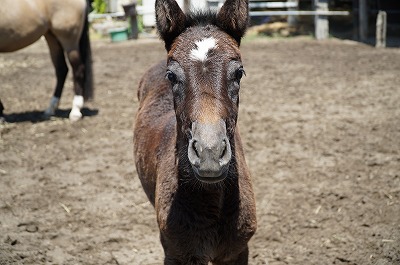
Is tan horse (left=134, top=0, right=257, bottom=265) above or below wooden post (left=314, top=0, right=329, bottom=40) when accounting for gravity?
above

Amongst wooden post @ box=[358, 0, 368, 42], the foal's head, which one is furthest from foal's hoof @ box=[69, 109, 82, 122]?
wooden post @ box=[358, 0, 368, 42]

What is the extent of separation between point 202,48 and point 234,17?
36cm

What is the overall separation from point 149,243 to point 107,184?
4.40 ft

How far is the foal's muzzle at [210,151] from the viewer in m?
2.36

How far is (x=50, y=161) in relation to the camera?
19.5 feet

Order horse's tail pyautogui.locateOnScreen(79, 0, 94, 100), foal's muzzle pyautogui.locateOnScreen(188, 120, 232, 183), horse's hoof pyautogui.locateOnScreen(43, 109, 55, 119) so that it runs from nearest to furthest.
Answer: foal's muzzle pyautogui.locateOnScreen(188, 120, 232, 183)
horse's hoof pyautogui.locateOnScreen(43, 109, 55, 119)
horse's tail pyautogui.locateOnScreen(79, 0, 94, 100)

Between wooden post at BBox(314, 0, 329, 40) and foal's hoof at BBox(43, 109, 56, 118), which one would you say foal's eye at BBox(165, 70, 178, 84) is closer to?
foal's hoof at BBox(43, 109, 56, 118)

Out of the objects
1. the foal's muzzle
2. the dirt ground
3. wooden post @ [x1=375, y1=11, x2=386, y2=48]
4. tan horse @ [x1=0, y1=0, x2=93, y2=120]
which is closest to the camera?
the foal's muzzle

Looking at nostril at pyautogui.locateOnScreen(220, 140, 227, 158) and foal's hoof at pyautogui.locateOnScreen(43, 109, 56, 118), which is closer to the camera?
nostril at pyautogui.locateOnScreen(220, 140, 227, 158)

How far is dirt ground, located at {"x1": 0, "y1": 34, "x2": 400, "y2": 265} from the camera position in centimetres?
407

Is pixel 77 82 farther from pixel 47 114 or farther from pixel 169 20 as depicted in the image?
pixel 169 20

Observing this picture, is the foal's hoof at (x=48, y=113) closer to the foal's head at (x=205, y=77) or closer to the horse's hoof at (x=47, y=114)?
the horse's hoof at (x=47, y=114)

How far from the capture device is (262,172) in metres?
5.43

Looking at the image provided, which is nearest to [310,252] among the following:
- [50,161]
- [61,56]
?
[50,161]
